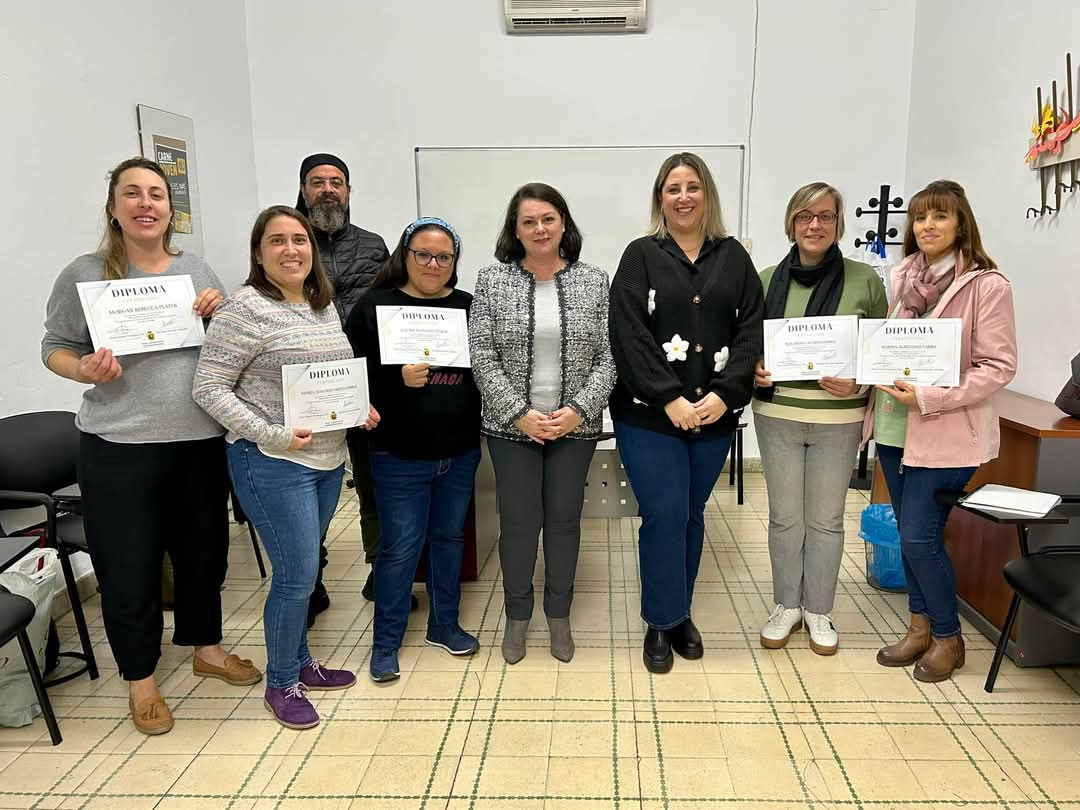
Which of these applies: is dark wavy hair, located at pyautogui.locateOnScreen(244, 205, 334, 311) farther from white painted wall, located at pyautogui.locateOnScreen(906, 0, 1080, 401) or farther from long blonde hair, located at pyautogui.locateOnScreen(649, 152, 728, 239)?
white painted wall, located at pyautogui.locateOnScreen(906, 0, 1080, 401)

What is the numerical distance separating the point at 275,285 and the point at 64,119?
1.75 metres

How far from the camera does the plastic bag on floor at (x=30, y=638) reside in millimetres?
2098

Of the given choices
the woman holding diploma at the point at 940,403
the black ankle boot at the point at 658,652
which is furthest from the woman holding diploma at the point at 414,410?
the woman holding diploma at the point at 940,403

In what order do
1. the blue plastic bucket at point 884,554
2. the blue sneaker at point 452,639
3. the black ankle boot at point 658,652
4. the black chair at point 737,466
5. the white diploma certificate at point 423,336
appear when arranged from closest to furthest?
the white diploma certificate at point 423,336 → the black ankle boot at point 658,652 → the blue sneaker at point 452,639 → the blue plastic bucket at point 884,554 → the black chair at point 737,466

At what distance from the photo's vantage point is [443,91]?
4559 millimetres

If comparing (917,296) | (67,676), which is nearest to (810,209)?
(917,296)

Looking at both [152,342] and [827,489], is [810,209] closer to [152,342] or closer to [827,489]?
[827,489]

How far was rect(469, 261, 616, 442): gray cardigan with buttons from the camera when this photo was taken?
2250 mm

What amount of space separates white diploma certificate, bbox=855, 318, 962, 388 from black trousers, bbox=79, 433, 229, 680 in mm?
1970

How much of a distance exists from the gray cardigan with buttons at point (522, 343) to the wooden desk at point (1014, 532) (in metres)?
1.41

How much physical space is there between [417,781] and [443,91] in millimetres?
4010

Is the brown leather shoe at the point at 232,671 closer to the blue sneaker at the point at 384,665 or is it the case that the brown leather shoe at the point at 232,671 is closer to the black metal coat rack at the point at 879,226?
the blue sneaker at the point at 384,665

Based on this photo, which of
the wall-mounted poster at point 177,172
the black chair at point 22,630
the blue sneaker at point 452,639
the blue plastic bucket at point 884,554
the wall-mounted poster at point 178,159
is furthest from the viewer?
the wall-mounted poster at point 177,172

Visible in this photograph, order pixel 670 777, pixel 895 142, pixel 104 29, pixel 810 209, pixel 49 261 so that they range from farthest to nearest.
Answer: pixel 895 142 → pixel 104 29 → pixel 49 261 → pixel 810 209 → pixel 670 777
